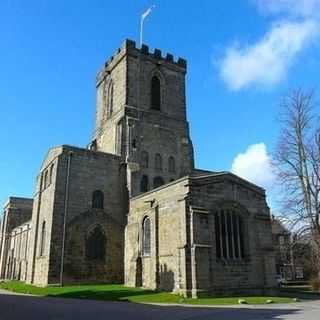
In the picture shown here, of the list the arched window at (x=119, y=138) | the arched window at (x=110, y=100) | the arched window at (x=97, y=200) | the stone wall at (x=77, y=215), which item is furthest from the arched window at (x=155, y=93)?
the arched window at (x=97, y=200)

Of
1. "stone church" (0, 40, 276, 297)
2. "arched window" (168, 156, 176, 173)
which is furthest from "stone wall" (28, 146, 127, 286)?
"arched window" (168, 156, 176, 173)

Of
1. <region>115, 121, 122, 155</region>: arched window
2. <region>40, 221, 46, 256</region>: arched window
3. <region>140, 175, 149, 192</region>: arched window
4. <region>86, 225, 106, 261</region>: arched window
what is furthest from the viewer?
<region>115, 121, 122, 155</region>: arched window

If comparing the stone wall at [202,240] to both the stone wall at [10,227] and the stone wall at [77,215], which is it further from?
the stone wall at [10,227]

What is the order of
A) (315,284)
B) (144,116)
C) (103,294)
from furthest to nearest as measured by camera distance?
(144,116), (315,284), (103,294)

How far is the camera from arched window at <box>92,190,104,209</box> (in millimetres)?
35031

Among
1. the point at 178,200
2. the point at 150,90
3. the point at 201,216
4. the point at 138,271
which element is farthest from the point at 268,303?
the point at 150,90

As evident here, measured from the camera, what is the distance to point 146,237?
3016cm

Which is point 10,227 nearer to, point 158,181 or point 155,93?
point 158,181

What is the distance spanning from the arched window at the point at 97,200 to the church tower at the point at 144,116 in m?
2.73

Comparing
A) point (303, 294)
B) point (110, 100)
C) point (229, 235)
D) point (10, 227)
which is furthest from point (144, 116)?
point (10, 227)

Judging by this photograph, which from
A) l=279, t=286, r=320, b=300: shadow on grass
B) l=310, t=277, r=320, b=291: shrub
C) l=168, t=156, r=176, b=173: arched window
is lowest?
l=279, t=286, r=320, b=300: shadow on grass

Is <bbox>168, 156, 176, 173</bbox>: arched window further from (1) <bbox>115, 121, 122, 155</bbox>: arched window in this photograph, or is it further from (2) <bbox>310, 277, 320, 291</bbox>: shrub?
(2) <bbox>310, 277, 320, 291</bbox>: shrub

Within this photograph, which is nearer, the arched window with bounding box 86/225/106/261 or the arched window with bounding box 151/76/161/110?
the arched window with bounding box 86/225/106/261

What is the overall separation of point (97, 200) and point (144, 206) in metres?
5.74
